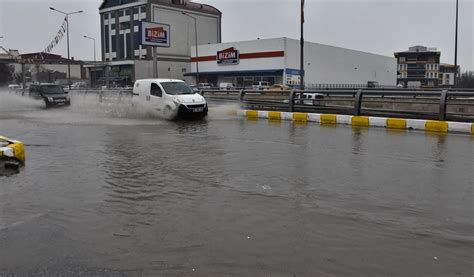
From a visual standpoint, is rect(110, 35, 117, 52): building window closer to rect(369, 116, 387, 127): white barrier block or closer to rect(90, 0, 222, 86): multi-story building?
rect(90, 0, 222, 86): multi-story building

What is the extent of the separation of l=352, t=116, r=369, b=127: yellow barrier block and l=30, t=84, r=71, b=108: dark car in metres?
19.9

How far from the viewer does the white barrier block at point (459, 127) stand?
552 inches

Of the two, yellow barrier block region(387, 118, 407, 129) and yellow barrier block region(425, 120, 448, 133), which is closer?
yellow barrier block region(425, 120, 448, 133)

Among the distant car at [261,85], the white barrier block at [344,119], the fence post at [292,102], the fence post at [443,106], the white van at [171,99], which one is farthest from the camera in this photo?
the distant car at [261,85]

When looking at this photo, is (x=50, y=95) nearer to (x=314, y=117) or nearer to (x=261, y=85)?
(x=314, y=117)

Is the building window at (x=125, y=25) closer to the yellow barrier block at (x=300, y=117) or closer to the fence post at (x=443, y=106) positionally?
the yellow barrier block at (x=300, y=117)

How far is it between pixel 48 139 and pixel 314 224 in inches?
390

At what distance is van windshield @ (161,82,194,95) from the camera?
19328mm

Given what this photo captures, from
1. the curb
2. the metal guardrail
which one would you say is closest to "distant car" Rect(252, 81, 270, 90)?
the metal guardrail

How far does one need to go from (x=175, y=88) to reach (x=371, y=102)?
26.9 ft

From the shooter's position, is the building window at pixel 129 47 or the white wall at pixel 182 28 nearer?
the white wall at pixel 182 28

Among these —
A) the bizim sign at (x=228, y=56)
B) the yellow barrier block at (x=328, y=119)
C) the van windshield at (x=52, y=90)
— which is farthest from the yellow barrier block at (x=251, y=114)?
the bizim sign at (x=228, y=56)

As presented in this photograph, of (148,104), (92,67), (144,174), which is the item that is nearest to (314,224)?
(144,174)

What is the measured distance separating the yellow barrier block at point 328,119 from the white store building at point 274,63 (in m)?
45.9
